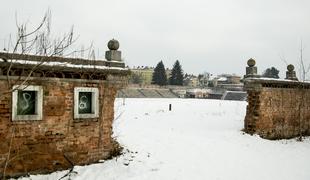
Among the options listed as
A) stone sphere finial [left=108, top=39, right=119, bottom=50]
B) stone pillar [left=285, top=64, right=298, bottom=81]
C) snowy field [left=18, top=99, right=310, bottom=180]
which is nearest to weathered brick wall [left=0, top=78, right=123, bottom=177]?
snowy field [left=18, top=99, right=310, bottom=180]

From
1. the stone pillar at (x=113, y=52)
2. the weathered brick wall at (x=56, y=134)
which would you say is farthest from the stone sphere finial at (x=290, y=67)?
the weathered brick wall at (x=56, y=134)

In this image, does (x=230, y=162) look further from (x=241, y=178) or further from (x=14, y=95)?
(x=14, y=95)

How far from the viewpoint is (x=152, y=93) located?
68500 millimetres

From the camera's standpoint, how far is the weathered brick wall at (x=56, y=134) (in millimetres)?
7883

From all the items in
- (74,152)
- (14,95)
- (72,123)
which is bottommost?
(74,152)

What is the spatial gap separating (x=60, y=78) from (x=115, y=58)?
1.92 meters

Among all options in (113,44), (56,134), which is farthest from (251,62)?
(56,134)

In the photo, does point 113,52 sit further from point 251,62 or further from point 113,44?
point 251,62

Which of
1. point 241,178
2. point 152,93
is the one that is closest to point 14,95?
point 241,178

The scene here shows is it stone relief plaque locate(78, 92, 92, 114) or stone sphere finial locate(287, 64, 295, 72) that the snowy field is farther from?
stone sphere finial locate(287, 64, 295, 72)

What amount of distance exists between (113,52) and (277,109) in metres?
8.85

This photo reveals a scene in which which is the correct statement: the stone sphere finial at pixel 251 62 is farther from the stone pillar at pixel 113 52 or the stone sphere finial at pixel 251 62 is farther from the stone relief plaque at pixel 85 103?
the stone relief plaque at pixel 85 103

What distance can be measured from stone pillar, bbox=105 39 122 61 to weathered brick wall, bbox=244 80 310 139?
22.5 feet

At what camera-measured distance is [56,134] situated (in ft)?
28.6
